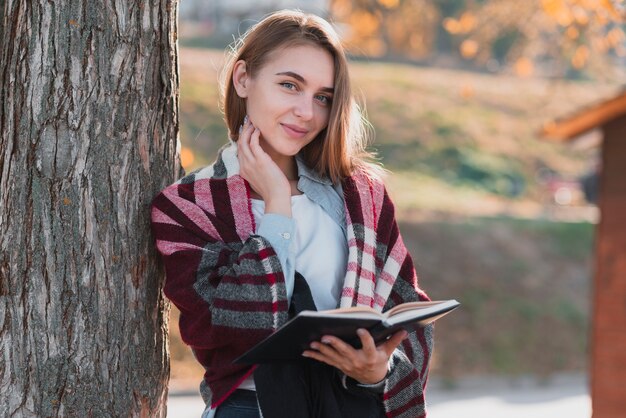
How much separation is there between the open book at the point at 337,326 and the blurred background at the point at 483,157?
3.93 m

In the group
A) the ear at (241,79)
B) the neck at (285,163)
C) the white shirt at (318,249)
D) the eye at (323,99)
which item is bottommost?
the white shirt at (318,249)

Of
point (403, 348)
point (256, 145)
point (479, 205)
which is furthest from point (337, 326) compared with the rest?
point (479, 205)

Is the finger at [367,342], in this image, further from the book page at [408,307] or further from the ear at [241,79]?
the ear at [241,79]

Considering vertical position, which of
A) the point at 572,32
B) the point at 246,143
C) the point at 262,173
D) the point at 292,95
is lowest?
the point at 262,173

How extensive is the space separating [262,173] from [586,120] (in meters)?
6.83

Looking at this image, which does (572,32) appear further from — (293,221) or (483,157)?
A: (483,157)

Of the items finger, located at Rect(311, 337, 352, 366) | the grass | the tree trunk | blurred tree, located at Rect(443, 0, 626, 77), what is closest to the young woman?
finger, located at Rect(311, 337, 352, 366)

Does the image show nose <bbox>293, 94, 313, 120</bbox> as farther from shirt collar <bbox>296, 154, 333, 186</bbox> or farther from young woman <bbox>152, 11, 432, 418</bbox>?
shirt collar <bbox>296, 154, 333, 186</bbox>

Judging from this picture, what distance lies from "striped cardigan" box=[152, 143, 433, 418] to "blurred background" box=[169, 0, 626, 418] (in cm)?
353

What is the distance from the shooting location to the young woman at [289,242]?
276 centimetres

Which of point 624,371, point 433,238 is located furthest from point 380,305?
point 433,238

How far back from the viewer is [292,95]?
9.86 ft

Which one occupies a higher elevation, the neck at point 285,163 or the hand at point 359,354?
the neck at point 285,163

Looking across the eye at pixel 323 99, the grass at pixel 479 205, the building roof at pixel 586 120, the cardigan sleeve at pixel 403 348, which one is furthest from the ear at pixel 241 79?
the grass at pixel 479 205
